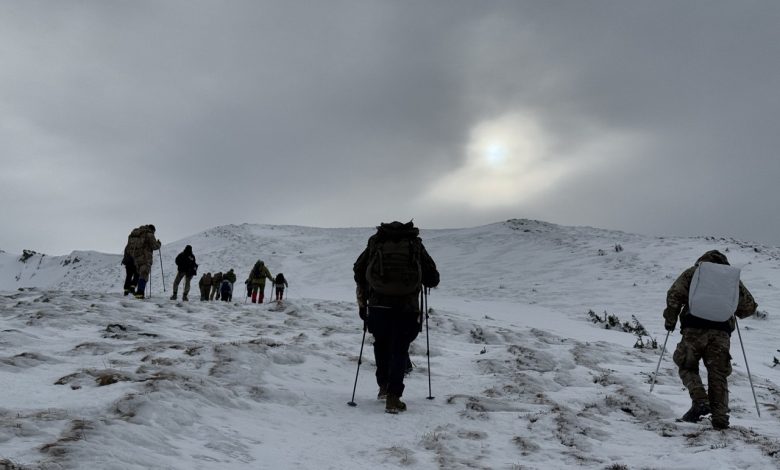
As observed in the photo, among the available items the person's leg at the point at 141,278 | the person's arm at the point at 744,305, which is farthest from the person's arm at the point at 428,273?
the person's leg at the point at 141,278

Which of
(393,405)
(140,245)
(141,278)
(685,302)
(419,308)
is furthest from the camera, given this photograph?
(141,278)

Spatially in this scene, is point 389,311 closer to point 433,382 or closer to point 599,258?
point 433,382

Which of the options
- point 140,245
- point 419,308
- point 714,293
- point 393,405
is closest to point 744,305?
point 714,293

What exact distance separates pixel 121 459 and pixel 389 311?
350 cm

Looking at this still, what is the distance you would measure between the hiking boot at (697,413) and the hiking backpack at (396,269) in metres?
3.48

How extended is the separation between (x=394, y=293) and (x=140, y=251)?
37.1 feet

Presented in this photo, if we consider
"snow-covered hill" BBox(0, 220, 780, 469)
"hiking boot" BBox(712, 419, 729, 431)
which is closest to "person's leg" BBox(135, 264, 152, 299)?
"snow-covered hill" BBox(0, 220, 780, 469)

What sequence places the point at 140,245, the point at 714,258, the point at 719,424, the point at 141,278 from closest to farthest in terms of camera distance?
the point at 719,424 → the point at 714,258 → the point at 140,245 → the point at 141,278

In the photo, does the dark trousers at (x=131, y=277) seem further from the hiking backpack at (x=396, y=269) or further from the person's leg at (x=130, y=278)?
the hiking backpack at (x=396, y=269)

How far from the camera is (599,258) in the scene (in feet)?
98.0

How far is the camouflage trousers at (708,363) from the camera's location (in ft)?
19.4

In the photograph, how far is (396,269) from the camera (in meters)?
6.27

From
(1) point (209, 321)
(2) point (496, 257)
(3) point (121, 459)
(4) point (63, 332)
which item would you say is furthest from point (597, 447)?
(2) point (496, 257)

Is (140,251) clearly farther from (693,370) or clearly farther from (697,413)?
(697,413)
